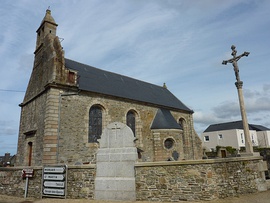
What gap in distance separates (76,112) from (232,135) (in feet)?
114

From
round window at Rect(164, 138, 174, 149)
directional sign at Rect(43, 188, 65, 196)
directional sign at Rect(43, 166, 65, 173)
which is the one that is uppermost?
round window at Rect(164, 138, 174, 149)

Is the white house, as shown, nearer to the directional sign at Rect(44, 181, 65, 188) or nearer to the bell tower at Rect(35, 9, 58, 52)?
the bell tower at Rect(35, 9, 58, 52)

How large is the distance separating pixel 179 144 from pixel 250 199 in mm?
10710

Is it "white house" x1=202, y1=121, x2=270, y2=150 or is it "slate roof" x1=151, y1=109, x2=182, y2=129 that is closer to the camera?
"slate roof" x1=151, y1=109, x2=182, y2=129

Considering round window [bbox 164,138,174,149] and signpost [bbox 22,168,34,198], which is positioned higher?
round window [bbox 164,138,174,149]

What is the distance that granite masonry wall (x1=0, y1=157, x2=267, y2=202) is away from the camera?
23.4 ft

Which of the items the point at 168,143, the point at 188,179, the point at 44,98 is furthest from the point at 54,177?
the point at 168,143

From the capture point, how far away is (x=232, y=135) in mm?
39156

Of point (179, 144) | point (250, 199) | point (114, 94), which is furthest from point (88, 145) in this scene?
point (250, 199)

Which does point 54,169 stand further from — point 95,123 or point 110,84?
point 110,84

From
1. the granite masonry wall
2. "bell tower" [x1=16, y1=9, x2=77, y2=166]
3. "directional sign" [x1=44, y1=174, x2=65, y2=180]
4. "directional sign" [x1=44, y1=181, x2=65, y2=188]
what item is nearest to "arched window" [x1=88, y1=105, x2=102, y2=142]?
"bell tower" [x1=16, y1=9, x2=77, y2=166]

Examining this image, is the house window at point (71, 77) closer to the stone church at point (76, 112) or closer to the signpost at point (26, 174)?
the stone church at point (76, 112)

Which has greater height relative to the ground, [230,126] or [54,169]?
[230,126]

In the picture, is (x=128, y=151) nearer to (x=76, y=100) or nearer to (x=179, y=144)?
(x=76, y=100)
